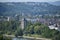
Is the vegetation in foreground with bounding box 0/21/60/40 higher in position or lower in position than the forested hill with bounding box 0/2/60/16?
lower

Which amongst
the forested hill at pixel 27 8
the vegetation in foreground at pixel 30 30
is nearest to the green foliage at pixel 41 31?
the vegetation in foreground at pixel 30 30

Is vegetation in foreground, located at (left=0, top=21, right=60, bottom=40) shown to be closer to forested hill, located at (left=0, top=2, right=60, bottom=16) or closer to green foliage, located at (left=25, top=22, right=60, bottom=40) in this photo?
green foliage, located at (left=25, top=22, right=60, bottom=40)

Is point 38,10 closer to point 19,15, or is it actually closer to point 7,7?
point 19,15

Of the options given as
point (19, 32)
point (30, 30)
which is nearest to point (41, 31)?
point (30, 30)

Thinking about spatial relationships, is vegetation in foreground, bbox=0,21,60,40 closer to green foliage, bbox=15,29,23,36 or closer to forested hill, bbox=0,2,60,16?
green foliage, bbox=15,29,23,36

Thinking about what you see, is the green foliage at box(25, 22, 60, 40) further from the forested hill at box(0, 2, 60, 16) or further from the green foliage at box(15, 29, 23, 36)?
the forested hill at box(0, 2, 60, 16)

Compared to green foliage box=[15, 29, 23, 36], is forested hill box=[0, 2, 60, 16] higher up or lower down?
higher up

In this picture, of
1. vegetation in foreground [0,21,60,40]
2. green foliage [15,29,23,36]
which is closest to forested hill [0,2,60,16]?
vegetation in foreground [0,21,60,40]

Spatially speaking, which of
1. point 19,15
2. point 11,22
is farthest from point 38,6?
point 11,22

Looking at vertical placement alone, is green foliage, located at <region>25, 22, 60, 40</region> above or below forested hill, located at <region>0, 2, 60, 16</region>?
→ below
